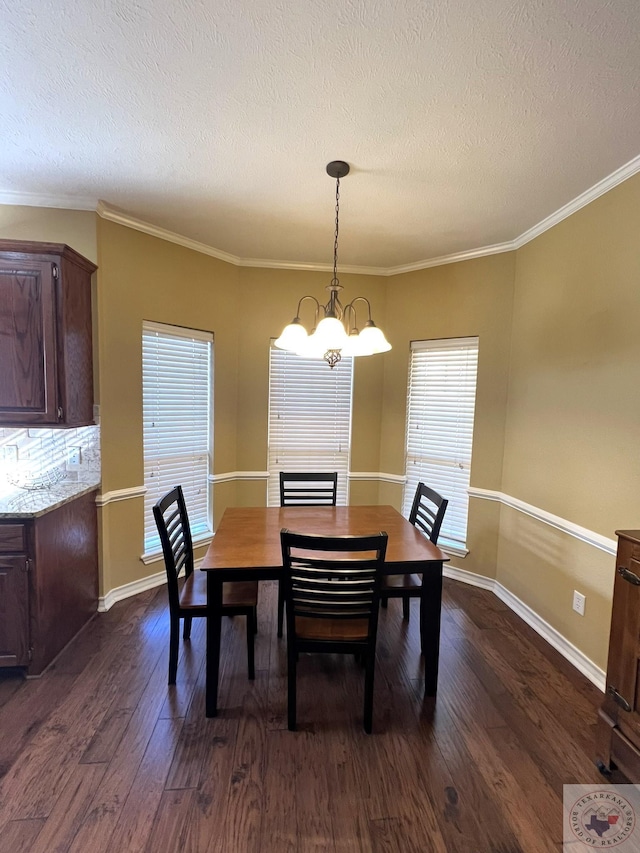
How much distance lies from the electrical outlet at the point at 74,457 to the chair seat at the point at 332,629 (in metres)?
1.90

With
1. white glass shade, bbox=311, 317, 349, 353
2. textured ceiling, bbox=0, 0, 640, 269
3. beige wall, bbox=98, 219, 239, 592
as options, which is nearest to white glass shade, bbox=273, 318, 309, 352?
Answer: white glass shade, bbox=311, 317, 349, 353

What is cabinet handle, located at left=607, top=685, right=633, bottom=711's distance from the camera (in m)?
1.52

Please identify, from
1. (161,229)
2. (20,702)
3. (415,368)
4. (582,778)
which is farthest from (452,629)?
(161,229)

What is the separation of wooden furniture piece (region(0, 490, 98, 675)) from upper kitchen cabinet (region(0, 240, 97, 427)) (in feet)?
2.06

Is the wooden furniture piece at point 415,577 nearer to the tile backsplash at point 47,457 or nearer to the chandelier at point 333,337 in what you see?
the chandelier at point 333,337

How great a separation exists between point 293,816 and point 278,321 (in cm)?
328

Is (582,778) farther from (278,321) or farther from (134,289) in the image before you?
(134,289)

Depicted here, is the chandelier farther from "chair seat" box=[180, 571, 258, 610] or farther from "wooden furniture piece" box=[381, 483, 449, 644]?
"chair seat" box=[180, 571, 258, 610]

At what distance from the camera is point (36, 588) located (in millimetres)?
2064

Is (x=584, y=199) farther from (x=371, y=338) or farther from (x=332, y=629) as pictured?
(x=332, y=629)

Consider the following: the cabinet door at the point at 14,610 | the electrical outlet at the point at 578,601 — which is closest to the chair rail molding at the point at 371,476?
the electrical outlet at the point at 578,601

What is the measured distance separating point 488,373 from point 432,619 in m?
2.02

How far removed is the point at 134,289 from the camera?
2.86 m

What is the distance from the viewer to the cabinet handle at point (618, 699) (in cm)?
152
